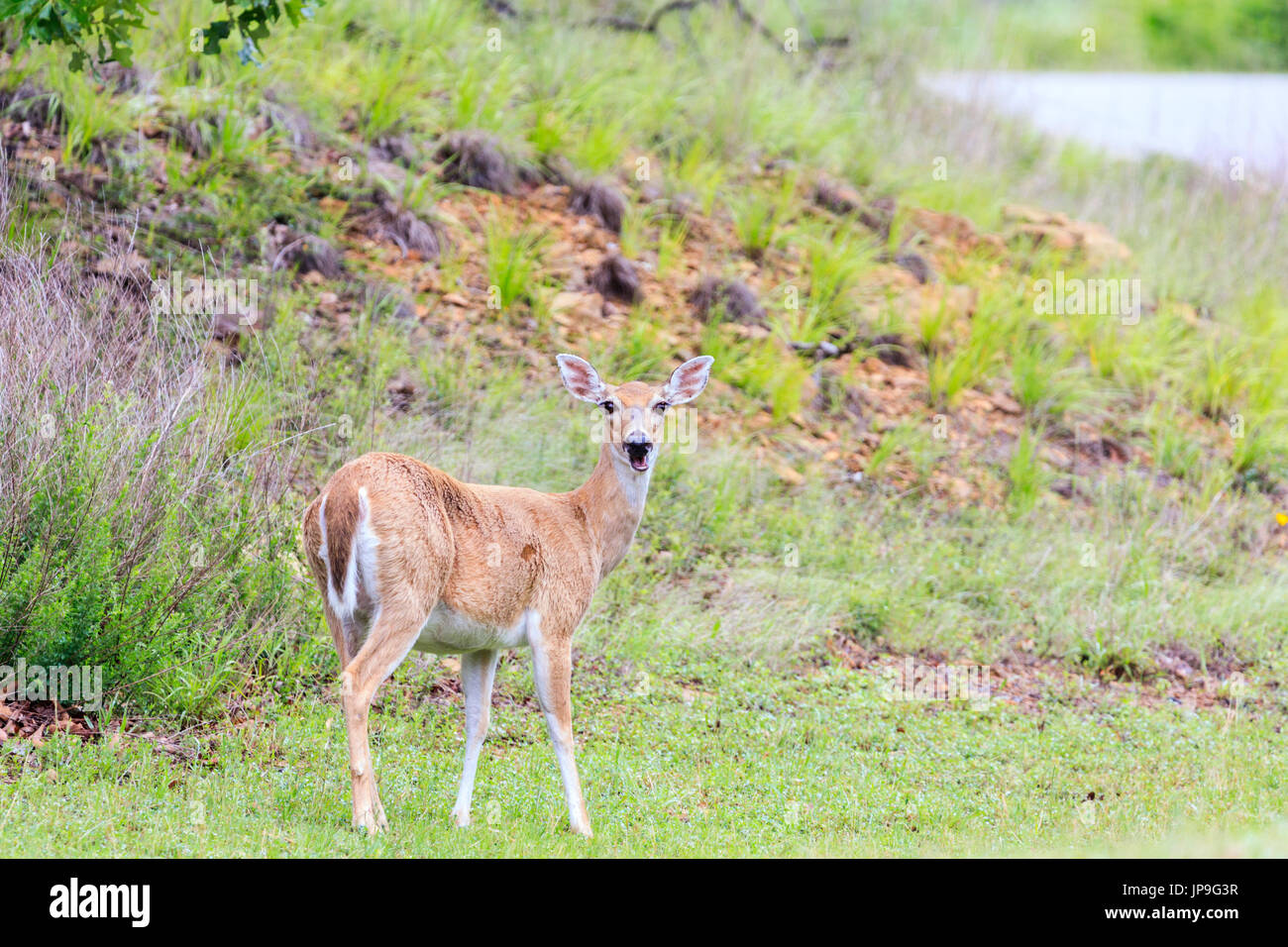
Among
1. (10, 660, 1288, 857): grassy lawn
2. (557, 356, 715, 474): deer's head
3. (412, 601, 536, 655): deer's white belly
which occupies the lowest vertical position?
(10, 660, 1288, 857): grassy lawn

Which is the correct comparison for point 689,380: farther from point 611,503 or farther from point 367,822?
point 367,822

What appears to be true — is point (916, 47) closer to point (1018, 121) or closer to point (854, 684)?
point (1018, 121)

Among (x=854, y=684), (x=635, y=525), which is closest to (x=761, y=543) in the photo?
(x=854, y=684)

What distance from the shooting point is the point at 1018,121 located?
712 inches

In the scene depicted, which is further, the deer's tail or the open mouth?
the open mouth

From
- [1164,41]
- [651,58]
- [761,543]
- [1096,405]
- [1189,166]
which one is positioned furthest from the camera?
[1164,41]

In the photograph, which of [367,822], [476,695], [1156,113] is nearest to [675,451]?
[476,695]

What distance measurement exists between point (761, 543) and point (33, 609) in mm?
5343

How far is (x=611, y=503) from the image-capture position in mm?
7215

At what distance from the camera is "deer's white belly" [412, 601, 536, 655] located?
21.0ft

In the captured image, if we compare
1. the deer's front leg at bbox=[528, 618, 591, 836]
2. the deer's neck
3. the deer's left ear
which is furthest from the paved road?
the deer's front leg at bbox=[528, 618, 591, 836]

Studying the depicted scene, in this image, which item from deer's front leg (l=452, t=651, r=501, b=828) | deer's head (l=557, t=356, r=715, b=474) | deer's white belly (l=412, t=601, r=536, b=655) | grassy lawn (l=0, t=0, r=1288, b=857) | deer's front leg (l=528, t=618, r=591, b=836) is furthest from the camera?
grassy lawn (l=0, t=0, r=1288, b=857)

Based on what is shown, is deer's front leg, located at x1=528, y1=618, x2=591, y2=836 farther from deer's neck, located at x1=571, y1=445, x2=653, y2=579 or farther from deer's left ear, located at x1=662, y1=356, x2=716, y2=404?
deer's left ear, located at x1=662, y1=356, x2=716, y2=404

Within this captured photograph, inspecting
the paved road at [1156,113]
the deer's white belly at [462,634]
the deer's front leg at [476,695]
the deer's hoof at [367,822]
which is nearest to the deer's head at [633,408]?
the deer's white belly at [462,634]
